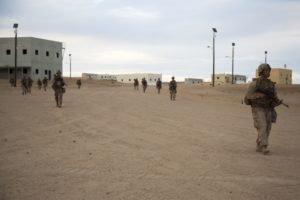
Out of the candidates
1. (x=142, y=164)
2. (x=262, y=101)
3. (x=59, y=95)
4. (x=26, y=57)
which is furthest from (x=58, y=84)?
(x=26, y=57)

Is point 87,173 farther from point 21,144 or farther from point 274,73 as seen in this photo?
point 274,73

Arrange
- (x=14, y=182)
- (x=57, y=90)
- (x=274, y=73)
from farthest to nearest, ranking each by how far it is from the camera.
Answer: (x=274, y=73) → (x=57, y=90) → (x=14, y=182)

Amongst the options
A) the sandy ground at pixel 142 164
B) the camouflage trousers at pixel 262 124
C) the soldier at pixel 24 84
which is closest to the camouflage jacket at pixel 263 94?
the camouflage trousers at pixel 262 124

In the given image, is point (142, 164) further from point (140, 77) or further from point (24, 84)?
point (140, 77)

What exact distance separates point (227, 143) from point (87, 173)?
5.02 metres

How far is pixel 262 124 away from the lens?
32.2ft

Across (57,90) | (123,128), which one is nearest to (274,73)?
(57,90)

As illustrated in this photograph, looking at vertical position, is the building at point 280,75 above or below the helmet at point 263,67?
above

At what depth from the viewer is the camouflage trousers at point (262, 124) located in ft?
32.1

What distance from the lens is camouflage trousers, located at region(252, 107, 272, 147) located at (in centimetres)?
978

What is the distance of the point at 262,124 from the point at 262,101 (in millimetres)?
537

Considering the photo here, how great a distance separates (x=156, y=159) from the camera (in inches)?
346

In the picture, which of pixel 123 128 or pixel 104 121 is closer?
pixel 123 128

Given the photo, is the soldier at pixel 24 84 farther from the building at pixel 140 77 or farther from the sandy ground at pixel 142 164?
the building at pixel 140 77
